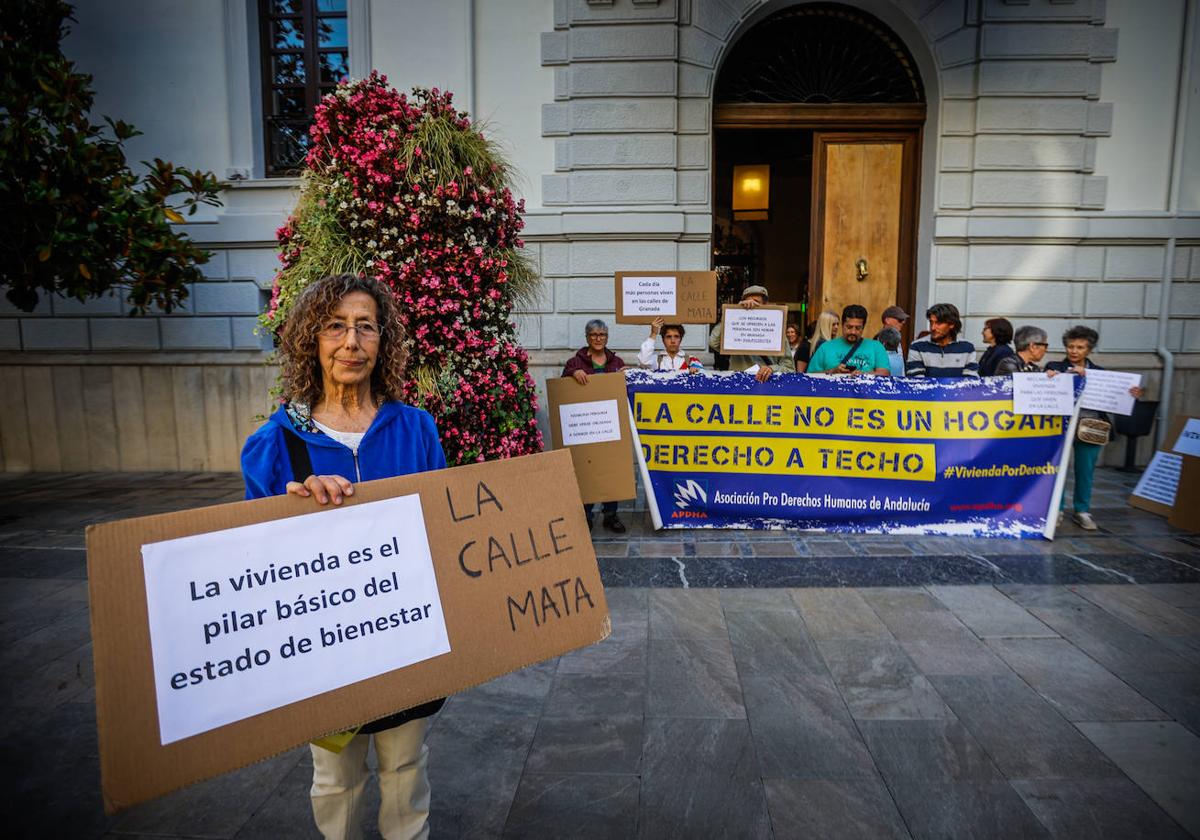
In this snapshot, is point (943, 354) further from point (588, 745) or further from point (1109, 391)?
point (588, 745)

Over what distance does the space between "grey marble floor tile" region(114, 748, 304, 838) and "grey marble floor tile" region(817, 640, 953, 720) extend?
2.52 m

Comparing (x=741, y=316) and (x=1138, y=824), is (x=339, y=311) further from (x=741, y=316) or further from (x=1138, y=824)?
(x=741, y=316)

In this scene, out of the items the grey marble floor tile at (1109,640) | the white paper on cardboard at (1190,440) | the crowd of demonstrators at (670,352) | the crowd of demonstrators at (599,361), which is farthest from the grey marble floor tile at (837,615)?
the white paper on cardboard at (1190,440)

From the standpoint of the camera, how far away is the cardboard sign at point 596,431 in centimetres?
553

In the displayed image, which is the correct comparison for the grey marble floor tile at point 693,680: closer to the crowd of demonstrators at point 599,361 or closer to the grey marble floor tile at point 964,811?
the grey marble floor tile at point 964,811

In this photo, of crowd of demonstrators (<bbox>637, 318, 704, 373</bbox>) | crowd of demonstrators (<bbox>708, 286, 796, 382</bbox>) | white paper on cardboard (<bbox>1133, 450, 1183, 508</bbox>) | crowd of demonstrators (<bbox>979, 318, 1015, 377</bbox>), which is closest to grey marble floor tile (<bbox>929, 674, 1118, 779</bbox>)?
crowd of demonstrators (<bbox>708, 286, 796, 382</bbox>)

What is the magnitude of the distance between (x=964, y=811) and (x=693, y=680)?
1253 millimetres

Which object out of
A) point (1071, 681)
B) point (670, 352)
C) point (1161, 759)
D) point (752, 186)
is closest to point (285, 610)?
point (1161, 759)

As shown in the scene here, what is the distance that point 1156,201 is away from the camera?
8148 mm

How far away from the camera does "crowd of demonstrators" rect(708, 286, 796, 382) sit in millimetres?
5664

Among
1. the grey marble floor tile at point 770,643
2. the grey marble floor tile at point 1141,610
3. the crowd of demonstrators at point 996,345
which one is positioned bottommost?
the grey marble floor tile at point 770,643

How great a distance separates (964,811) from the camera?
7.69 ft

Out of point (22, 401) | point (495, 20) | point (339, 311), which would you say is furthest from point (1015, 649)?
point (22, 401)

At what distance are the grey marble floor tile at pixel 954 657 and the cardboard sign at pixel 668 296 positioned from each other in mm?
3318
